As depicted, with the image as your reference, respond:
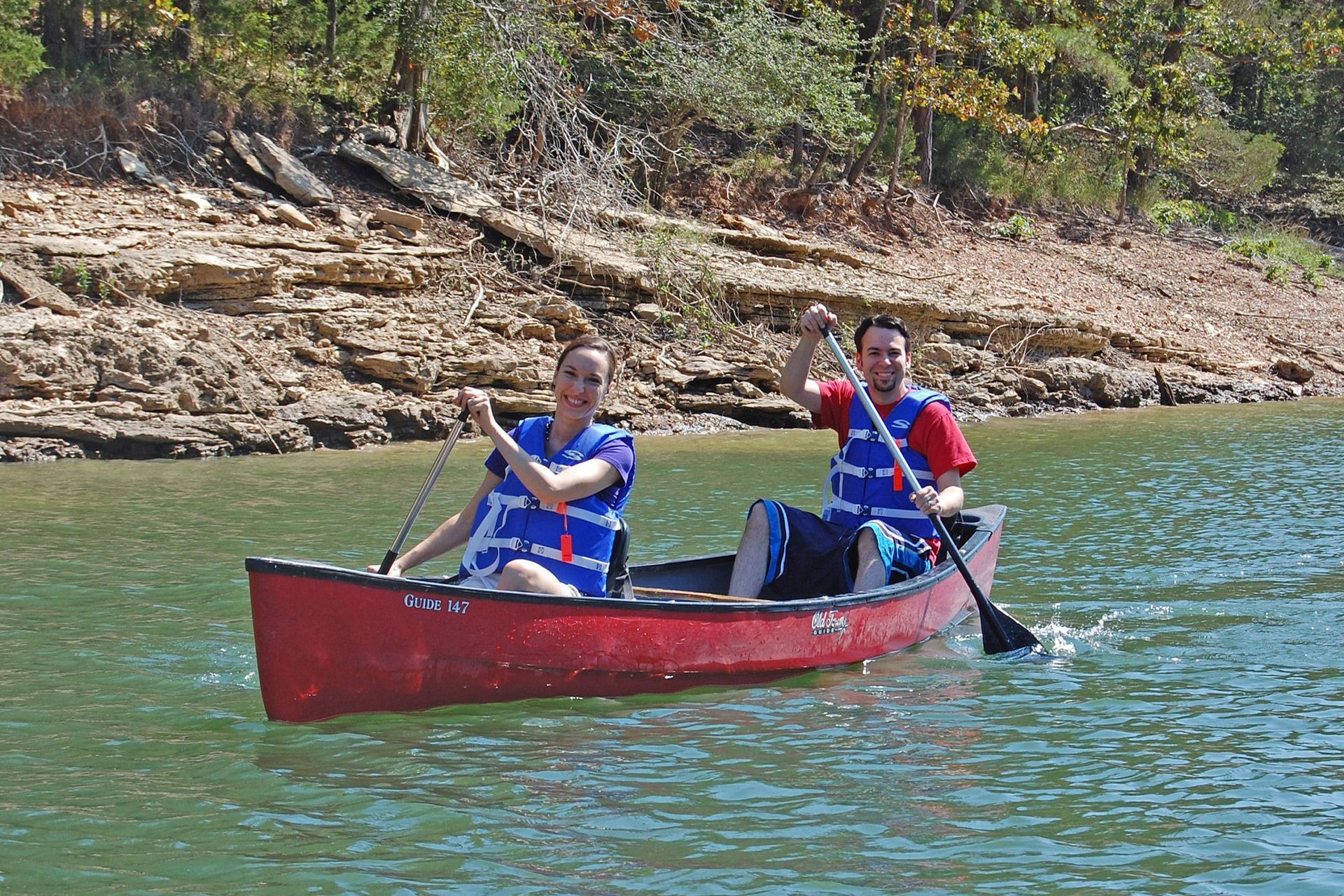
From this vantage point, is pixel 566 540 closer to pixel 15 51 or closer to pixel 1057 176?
pixel 15 51

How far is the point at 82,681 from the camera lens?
524 cm

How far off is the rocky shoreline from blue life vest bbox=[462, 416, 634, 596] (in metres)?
7.68

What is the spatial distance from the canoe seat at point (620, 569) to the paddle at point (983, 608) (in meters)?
1.38

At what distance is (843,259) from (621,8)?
15.0 ft

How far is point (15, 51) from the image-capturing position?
14633 millimetres

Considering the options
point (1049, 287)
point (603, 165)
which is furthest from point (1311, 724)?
point (1049, 287)

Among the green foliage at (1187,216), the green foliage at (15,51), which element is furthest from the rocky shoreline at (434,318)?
the green foliage at (1187,216)

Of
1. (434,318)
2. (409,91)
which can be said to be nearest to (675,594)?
(434,318)

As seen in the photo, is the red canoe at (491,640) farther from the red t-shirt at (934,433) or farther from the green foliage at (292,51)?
the green foliage at (292,51)

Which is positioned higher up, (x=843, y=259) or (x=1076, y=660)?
(x=843, y=259)

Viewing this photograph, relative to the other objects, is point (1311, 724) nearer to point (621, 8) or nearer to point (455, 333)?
point (455, 333)

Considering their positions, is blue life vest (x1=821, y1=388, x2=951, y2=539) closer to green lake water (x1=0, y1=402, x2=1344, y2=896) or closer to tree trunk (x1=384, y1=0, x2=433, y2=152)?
green lake water (x1=0, y1=402, x2=1344, y2=896)

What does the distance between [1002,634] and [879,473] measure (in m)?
0.89

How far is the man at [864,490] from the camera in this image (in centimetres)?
605
